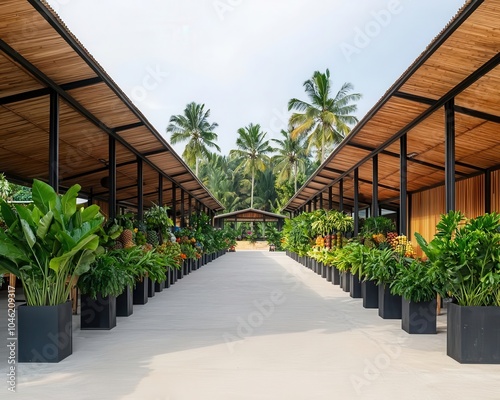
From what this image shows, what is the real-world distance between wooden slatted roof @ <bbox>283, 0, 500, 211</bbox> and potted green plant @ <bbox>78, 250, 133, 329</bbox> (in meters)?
4.42

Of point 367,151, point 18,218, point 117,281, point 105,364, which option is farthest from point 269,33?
point 105,364

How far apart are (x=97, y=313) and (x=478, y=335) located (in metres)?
4.68

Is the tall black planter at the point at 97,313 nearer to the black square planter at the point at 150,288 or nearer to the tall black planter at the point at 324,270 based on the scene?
the black square planter at the point at 150,288

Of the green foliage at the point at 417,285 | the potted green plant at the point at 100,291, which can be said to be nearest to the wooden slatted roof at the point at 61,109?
the potted green plant at the point at 100,291

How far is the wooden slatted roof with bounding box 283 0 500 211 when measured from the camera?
5.71 m

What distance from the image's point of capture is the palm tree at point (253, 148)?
174 ft

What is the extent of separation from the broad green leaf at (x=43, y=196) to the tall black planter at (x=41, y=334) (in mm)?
1029

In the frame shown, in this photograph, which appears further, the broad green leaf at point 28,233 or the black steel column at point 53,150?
the black steel column at point 53,150

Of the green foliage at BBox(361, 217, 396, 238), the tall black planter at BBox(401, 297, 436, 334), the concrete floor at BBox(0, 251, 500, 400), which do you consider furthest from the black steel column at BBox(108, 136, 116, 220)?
the tall black planter at BBox(401, 297, 436, 334)

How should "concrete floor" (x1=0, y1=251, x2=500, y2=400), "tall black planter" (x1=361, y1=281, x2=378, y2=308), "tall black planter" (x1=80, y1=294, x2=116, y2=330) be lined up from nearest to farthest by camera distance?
1. "concrete floor" (x1=0, y1=251, x2=500, y2=400)
2. "tall black planter" (x1=80, y1=294, x2=116, y2=330)
3. "tall black planter" (x1=361, y1=281, x2=378, y2=308)

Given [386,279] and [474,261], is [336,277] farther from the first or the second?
[474,261]

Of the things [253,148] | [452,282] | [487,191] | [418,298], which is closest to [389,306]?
[418,298]

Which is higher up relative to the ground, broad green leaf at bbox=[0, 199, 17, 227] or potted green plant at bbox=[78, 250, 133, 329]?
broad green leaf at bbox=[0, 199, 17, 227]

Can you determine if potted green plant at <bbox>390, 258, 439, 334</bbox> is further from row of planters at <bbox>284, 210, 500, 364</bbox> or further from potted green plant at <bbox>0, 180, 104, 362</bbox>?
potted green plant at <bbox>0, 180, 104, 362</bbox>
